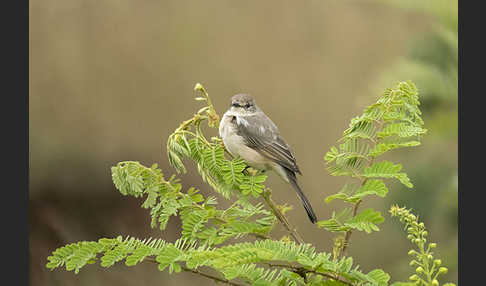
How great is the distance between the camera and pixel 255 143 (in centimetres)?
205

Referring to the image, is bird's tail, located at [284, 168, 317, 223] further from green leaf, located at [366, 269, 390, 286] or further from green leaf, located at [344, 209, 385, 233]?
green leaf, located at [366, 269, 390, 286]

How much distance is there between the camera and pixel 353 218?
158 cm

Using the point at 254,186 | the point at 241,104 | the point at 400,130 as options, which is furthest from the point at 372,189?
the point at 241,104

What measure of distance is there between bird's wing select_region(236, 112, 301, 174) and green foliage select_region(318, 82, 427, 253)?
310 millimetres

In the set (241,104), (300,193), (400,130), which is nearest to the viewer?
(400,130)

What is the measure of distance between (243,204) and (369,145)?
0.39 metres

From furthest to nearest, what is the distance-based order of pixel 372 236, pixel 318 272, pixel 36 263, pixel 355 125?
pixel 372 236 < pixel 36 263 < pixel 355 125 < pixel 318 272

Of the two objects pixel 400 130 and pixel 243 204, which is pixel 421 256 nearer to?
pixel 400 130

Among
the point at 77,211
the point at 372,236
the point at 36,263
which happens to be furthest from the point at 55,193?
the point at 372,236

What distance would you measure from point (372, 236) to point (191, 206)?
94.4 inches

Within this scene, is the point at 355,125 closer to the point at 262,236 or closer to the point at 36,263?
the point at 262,236

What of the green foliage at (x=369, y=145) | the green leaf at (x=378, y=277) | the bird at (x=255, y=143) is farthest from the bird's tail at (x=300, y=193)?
the green leaf at (x=378, y=277)

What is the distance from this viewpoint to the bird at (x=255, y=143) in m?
2.02

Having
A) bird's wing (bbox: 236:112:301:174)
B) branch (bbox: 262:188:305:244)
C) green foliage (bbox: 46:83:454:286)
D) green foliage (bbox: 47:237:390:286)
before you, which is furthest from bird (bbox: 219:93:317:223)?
green foliage (bbox: 47:237:390:286)
